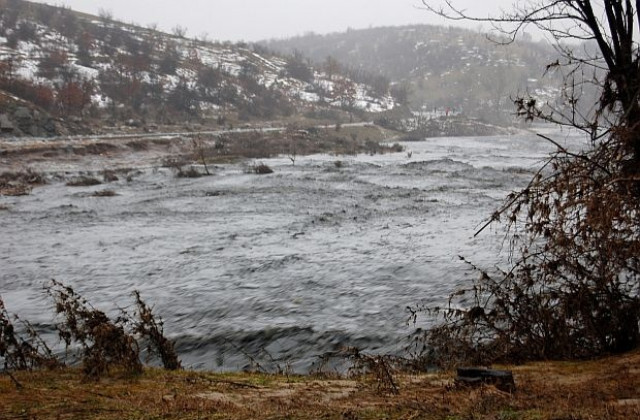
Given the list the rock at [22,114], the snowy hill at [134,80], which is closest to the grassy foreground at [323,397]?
the snowy hill at [134,80]

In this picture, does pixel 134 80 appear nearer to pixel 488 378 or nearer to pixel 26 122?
pixel 26 122

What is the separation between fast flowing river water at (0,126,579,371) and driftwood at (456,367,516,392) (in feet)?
10.5

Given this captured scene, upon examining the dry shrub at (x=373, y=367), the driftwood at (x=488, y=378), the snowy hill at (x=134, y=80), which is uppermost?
the snowy hill at (x=134, y=80)

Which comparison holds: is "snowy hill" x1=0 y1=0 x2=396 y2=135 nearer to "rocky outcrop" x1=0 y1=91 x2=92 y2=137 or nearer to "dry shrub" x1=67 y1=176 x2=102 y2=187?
"rocky outcrop" x1=0 y1=91 x2=92 y2=137

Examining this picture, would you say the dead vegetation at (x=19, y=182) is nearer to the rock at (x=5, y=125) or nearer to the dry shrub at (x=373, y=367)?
the rock at (x=5, y=125)

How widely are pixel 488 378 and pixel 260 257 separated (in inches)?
370

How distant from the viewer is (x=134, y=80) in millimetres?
76000

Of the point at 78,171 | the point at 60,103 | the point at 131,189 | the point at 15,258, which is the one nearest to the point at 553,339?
the point at 15,258

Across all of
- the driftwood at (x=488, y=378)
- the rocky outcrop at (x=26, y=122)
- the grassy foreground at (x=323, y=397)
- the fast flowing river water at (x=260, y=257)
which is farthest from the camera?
the rocky outcrop at (x=26, y=122)

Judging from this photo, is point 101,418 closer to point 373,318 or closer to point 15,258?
point 373,318

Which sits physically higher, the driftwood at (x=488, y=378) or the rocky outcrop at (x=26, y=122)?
the rocky outcrop at (x=26, y=122)

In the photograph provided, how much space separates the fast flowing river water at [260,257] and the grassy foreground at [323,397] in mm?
2105

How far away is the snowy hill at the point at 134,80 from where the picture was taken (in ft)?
188

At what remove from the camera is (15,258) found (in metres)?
13.9
